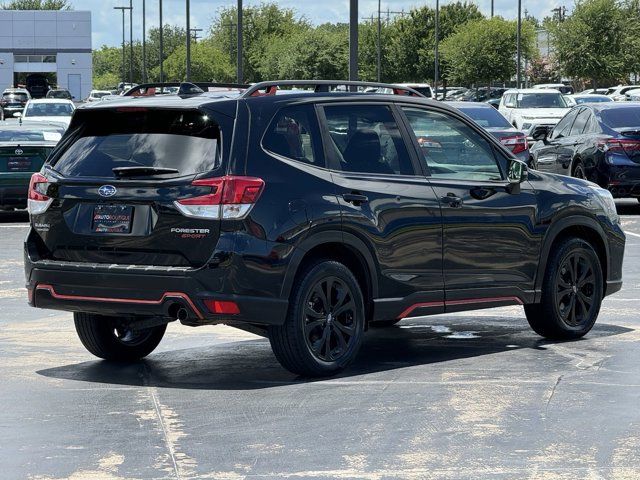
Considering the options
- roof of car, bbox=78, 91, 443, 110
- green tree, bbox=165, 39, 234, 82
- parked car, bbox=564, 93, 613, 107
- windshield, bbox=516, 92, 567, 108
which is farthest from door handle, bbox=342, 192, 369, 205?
green tree, bbox=165, 39, 234, 82

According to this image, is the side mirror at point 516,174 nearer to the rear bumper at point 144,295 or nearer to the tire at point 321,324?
the tire at point 321,324

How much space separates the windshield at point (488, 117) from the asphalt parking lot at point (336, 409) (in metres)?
16.6

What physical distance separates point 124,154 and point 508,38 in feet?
281

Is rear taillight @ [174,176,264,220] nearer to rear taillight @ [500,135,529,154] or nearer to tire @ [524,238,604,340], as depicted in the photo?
tire @ [524,238,604,340]

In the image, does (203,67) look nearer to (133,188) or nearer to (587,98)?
(587,98)

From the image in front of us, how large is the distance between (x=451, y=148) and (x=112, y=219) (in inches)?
99.0

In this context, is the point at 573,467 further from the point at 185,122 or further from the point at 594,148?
the point at 594,148

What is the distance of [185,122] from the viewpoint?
8.89 m

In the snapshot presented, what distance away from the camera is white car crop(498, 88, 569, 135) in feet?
134

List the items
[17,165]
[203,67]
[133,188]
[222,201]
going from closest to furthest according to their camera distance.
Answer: [222,201], [133,188], [17,165], [203,67]

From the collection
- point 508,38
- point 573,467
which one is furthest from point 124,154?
point 508,38

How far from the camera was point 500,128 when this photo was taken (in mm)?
27594

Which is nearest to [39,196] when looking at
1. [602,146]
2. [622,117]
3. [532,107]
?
[602,146]

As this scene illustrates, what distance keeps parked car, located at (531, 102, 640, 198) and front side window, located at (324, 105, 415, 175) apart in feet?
43.8
